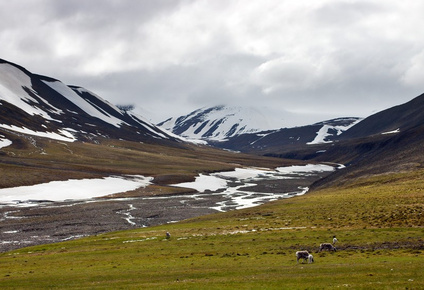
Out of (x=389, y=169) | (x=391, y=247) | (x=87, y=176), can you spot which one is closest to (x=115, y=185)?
(x=87, y=176)

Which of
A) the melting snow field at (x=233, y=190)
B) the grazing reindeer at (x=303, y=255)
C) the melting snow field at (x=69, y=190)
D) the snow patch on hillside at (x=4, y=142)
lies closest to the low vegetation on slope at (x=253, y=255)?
the grazing reindeer at (x=303, y=255)

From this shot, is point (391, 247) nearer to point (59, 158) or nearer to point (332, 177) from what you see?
point (332, 177)

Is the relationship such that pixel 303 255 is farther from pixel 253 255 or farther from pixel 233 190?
pixel 233 190

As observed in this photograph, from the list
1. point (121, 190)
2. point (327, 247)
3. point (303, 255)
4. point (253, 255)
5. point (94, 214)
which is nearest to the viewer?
point (303, 255)

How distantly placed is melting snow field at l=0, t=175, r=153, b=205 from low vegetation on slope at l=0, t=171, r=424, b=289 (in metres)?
58.3

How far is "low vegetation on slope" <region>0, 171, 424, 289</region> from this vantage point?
Result: 2498cm

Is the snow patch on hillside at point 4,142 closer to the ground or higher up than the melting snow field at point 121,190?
higher up

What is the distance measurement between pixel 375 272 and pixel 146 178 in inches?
5169

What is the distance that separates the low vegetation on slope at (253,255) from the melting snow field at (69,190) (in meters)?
58.3

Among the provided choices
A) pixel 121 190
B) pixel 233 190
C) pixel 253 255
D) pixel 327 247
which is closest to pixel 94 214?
pixel 121 190

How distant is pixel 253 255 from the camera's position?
113ft

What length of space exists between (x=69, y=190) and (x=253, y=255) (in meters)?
92.2

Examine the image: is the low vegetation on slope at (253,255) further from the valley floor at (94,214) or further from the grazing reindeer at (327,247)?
the valley floor at (94,214)

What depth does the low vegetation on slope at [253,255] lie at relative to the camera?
2498 cm
